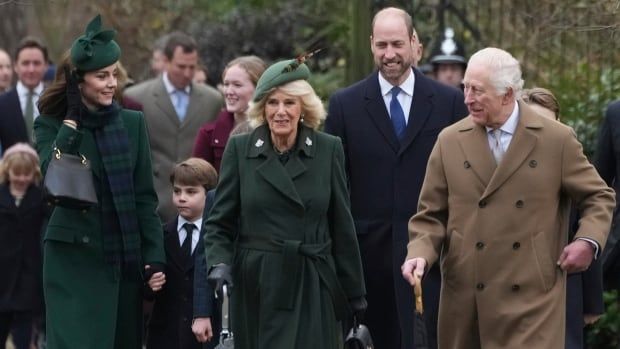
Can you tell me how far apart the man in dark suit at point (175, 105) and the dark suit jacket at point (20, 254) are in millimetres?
1401

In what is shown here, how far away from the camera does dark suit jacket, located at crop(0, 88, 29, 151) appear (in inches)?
576

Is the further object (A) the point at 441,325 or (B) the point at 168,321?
(B) the point at 168,321

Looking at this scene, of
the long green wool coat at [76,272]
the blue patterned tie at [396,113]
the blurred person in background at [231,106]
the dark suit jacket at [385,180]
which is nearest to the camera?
the long green wool coat at [76,272]

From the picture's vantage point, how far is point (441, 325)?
29.9 feet

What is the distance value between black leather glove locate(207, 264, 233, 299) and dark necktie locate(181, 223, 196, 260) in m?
1.63

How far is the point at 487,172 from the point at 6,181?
5002 mm

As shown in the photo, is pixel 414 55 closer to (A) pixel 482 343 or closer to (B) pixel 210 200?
(B) pixel 210 200

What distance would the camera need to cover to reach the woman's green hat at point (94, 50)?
9852 millimetres

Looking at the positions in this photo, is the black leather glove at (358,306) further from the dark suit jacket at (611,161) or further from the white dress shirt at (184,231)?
the dark suit jacket at (611,161)

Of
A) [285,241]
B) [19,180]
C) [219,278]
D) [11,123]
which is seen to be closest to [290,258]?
[285,241]

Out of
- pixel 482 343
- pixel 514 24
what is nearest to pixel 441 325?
pixel 482 343

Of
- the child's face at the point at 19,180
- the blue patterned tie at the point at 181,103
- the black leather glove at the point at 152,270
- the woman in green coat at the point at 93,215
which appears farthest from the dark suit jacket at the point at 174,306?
the blue patterned tie at the point at 181,103

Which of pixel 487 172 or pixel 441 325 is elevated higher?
pixel 487 172

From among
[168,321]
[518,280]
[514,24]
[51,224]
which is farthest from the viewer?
[514,24]
